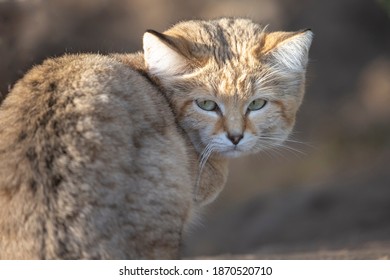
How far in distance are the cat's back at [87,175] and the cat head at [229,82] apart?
548 mm

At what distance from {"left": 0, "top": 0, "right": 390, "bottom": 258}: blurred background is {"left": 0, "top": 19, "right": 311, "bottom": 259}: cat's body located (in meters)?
2.77

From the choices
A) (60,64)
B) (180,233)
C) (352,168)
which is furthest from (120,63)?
(352,168)

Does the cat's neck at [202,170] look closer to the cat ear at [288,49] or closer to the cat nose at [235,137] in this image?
the cat nose at [235,137]

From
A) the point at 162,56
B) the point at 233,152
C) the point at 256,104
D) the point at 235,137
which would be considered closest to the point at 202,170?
the point at 233,152

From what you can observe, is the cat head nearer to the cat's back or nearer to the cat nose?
the cat nose

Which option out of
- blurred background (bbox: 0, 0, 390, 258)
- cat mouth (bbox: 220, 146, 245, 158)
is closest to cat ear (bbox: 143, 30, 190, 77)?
cat mouth (bbox: 220, 146, 245, 158)

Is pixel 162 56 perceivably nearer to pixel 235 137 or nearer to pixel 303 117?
pixel 235 137

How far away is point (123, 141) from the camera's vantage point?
3.82m

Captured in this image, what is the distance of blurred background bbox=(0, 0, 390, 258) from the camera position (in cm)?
866

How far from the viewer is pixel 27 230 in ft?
11.8

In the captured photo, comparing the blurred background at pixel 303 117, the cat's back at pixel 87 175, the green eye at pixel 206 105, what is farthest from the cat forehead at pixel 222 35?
the blurred background at pixel 303 117

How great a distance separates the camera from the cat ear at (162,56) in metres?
4.48

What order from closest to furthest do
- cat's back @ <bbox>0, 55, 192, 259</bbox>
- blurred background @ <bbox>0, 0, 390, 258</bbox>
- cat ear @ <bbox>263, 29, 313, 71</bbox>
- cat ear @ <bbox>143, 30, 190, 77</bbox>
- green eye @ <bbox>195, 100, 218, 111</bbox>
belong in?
1. cat's back @ <bbox>0, 55, 192, 259</bbox>
2. cat ear @ <bbox>143, 30, 190, 77</bbox>
3. green eye @ <bbox>195, 100, 218, 111</bbox>
4. cat ear @ <bbox>263, 29, 313, 71</bbox>
5. blurred background @ <bbox>0, 0, 390, 258</bbox>

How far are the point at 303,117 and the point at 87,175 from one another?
8.83 metres
